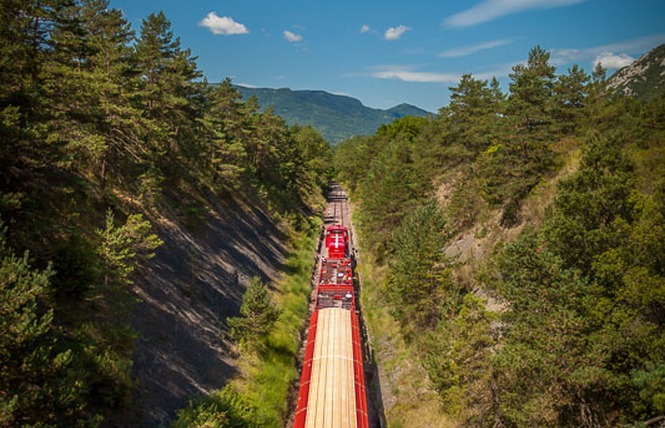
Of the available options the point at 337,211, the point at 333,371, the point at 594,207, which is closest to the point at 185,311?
the point at 333,371

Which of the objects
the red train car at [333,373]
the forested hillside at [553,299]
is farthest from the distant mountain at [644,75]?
the red train car at [333,373]

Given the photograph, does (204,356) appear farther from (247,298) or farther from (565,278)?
(565,278)

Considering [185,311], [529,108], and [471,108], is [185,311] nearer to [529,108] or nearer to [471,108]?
[529,108]

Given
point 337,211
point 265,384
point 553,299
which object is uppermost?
point 553,299

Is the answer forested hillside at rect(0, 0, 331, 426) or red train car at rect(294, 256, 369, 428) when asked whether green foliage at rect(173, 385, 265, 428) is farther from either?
red train car at rect(294, 256, 369, 428)

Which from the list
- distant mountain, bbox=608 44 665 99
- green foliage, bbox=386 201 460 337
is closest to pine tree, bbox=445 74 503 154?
green foliage, bbox=386 201 460 337

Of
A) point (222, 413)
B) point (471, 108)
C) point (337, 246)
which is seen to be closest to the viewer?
point (222, 413)

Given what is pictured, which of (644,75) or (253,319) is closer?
(253,319)
